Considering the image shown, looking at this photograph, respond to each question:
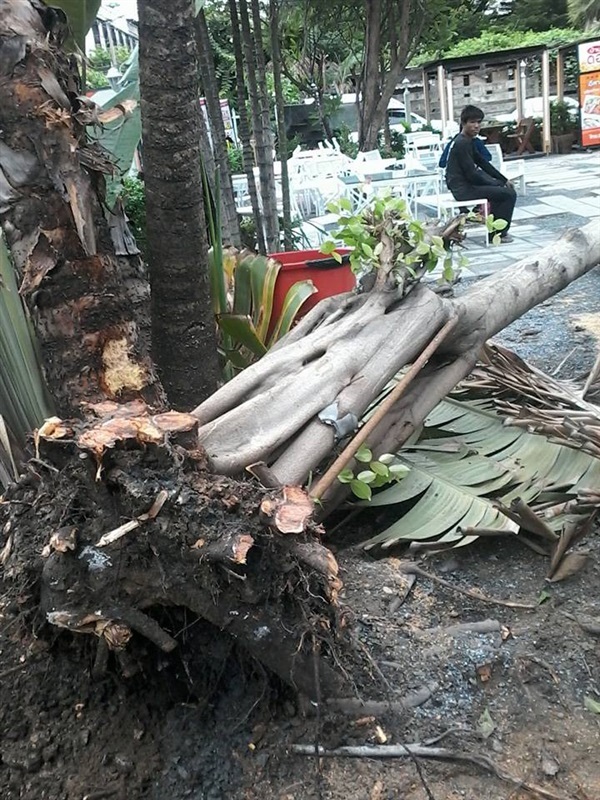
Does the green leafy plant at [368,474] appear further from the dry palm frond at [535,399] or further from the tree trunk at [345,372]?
the dry palm frond at [535,399]

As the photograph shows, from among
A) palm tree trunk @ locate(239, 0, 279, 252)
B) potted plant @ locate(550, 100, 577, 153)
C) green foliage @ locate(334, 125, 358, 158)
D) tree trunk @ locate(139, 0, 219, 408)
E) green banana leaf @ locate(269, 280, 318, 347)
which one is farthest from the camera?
potted plant @ locate(550, 100, 577, 153)

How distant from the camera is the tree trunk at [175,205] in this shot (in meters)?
2.30

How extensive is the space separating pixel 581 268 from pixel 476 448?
51.0 inches

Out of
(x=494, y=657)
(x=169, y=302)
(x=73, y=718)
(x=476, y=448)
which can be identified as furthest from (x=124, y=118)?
(x=494, y=657)

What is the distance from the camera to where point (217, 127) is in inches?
173

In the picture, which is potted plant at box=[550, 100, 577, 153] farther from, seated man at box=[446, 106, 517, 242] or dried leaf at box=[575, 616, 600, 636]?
dried leaf at box=[575, 616, 600, 636]

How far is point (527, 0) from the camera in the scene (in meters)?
25.7

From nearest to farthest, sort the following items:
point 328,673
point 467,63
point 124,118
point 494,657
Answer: point 328,673 → point 494,657 → point 124,118 → point 467,63

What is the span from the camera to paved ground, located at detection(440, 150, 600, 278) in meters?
6.91

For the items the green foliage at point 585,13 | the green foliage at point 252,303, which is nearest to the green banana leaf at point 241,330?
the green foliage at point 252,303

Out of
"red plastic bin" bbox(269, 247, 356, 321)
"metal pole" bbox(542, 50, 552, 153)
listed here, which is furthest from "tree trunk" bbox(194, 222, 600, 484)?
"metal pole" bbox(542, 50, 552, 153)

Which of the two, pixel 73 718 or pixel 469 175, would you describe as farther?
pixel 469 175

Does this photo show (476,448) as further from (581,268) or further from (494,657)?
(581,268)

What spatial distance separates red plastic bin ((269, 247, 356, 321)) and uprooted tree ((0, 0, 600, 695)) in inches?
33.8
